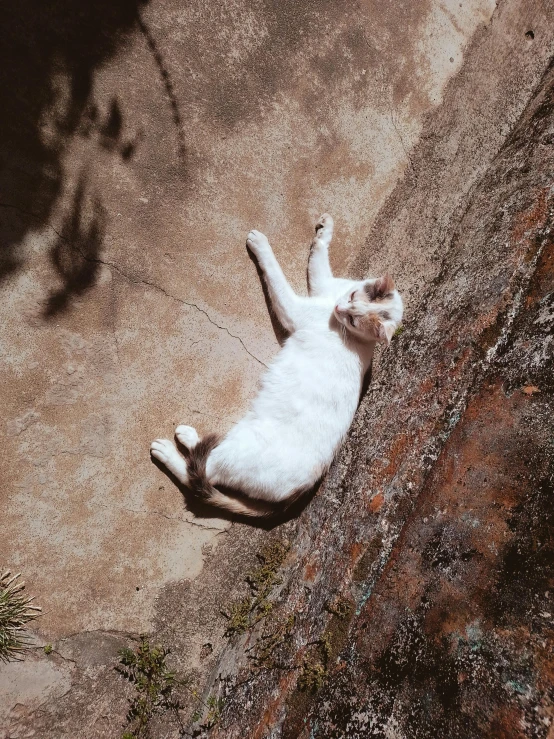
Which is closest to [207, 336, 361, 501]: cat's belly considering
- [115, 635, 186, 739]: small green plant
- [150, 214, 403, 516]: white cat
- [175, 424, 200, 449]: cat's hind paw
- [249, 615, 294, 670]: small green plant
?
[150, 214, 403, 516]: white cat

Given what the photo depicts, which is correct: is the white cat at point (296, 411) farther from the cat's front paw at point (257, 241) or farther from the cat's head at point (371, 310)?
the cat's front paw at point (257, 241)

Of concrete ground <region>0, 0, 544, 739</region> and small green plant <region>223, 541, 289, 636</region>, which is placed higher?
concrete ground <region>0, 0, 544, 739</region>

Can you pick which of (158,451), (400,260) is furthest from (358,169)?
(158,451)

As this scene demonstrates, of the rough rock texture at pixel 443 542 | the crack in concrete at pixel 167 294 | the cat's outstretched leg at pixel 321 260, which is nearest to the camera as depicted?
the rough rock texture at pixel 443 542

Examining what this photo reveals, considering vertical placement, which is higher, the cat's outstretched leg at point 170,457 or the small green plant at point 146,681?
the cat's outstretched leg at point 170,457

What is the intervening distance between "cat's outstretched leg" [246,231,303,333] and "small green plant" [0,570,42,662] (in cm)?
217

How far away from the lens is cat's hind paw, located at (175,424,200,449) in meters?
2.80

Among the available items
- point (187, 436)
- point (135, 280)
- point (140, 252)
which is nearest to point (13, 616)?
point (187, 436)

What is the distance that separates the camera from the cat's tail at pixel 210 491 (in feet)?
8.79

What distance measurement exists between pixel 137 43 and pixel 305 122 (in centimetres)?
115

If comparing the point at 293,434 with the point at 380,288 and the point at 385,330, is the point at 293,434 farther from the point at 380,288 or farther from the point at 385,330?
the point at 380,288

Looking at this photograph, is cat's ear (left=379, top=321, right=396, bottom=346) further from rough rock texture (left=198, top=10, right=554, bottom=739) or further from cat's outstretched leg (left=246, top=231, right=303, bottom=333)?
cat's outstretched leg (left=246, top=231, right=303, bottom=333)

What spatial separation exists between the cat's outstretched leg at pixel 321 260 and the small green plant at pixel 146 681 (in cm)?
244

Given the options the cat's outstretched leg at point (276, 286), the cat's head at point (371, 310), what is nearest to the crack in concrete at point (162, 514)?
the cat's outstretched leg at point (276, 286)
